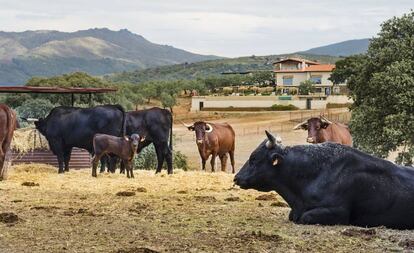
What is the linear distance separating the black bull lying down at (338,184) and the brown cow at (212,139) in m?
12.6

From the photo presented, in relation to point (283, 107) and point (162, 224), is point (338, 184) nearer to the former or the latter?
point (162, 224)

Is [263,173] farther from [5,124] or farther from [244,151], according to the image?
[244,151]

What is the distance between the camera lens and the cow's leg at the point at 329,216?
9891mm

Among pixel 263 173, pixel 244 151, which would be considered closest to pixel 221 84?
pixel 244 151

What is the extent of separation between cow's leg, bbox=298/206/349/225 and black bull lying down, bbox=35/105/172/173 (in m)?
10.3

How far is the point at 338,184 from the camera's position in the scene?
1007 cm

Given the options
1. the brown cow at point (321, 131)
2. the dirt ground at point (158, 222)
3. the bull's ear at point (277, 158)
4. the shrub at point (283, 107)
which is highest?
the bull's ear at point (277, 158)

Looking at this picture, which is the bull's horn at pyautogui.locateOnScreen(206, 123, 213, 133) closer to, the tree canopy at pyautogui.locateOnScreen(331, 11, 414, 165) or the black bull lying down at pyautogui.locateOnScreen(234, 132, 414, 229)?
the tree canopy at pyautogui.locateOnScreen(331, 11, 414, 165)

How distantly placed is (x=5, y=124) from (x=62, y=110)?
3.76 metres

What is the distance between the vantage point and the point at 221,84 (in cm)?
12769

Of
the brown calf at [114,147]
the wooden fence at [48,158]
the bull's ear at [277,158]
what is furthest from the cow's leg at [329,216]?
the wooden fence at [48,158]

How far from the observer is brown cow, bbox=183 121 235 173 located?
23.7 meters

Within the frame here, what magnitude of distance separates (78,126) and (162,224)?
10.7 meters

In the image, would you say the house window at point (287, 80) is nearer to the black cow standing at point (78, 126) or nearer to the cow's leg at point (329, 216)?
the black cow standing at point (78, 126)
